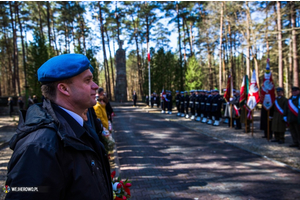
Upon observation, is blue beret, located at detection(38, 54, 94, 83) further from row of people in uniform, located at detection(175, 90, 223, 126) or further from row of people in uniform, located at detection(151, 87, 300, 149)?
row of people in uniform, located at detection(175, 90, 223, 126)

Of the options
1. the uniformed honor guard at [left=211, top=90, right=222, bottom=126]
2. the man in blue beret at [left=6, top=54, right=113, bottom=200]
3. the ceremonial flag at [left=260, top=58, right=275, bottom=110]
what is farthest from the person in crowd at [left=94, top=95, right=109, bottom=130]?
the uniformed honor guard at [left=211, top=90, right=222, bottom=126]

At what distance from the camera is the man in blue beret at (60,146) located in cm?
109

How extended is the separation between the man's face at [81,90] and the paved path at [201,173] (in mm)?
3215

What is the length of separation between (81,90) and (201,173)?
189 inches

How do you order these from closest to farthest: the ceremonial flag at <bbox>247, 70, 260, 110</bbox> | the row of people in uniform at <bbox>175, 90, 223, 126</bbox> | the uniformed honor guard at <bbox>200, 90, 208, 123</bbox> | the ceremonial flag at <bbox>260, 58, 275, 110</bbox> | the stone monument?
the ceremonial flag at <bbox>260, 58, 275, 110</bbox>, the ceremonial flag at <bbox>247, 70, 260, 110</bbox>, the row of people in uniform at <bbox>175, 90, 223, 126</bbox>, the uniformed honor guard at <bbox>200, 90, 208, 123</bbox>, the stone monument

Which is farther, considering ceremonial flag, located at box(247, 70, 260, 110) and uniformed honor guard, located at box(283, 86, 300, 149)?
ceremonial flag, located at box(247, 70, 260, 110)

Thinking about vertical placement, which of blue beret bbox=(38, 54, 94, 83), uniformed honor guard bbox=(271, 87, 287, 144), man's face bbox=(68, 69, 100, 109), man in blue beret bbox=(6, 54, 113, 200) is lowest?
uniformed honor guard bbox=(271, 87, 287, 144)

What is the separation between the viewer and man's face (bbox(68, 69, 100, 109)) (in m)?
1.50

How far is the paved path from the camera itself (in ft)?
14.5

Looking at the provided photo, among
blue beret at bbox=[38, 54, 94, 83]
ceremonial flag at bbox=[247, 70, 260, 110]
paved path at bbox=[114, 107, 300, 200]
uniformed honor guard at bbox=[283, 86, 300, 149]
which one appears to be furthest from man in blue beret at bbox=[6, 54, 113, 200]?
ceremonial flag at bbox=[247, 70, 260, 110]

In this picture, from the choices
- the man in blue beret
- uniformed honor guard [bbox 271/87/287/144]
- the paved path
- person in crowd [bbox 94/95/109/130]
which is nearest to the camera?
the man in blue beret

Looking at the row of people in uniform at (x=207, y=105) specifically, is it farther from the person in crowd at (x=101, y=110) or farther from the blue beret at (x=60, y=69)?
the blue beret at (x=60, y=69)

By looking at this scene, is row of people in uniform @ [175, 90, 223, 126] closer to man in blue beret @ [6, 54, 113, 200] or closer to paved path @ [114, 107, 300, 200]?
paved path @ [114, 107, 300, 200]

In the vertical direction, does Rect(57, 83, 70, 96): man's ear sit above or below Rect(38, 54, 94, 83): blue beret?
below
